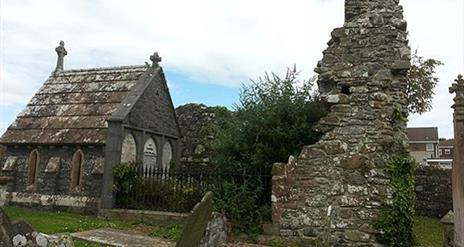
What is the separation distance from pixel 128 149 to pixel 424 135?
6209 centimetres

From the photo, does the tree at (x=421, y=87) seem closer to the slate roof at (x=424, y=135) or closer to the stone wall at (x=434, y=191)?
the stone wall at (x=434, y=191)

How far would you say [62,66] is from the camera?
18266 millimetres

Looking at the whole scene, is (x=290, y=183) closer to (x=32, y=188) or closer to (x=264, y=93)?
(x=264, y=93)

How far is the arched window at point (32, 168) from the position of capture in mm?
14699

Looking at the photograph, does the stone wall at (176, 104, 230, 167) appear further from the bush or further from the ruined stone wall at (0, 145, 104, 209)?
the bush

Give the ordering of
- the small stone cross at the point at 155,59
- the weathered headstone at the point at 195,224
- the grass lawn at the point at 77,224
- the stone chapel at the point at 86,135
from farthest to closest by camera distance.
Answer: the small stone cross at the point at 155,59, the stone chapel at the point at 86,135, the grass lawn at the point at 77,224, the weathered headstone at the point at 195,224

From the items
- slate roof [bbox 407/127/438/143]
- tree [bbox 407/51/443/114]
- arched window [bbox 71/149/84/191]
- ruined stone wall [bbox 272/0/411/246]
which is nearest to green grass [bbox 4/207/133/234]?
arched window [bbox 71/149/84/191]

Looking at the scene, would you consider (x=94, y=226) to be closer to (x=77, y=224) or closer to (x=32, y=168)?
(x=77, y=224)

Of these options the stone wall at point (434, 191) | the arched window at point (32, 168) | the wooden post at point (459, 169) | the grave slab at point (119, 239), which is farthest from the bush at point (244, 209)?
the arched window at point (32, 168)

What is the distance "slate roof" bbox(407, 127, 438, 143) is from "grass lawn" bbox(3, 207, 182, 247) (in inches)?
2381

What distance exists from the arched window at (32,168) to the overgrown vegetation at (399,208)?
12248mm

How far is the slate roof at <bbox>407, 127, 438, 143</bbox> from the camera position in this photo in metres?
63.7

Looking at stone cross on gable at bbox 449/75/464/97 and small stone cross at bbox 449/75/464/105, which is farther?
stone cross on gable at bbox 449/75/464/97

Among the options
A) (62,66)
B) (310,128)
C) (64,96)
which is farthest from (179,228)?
(62,66)
